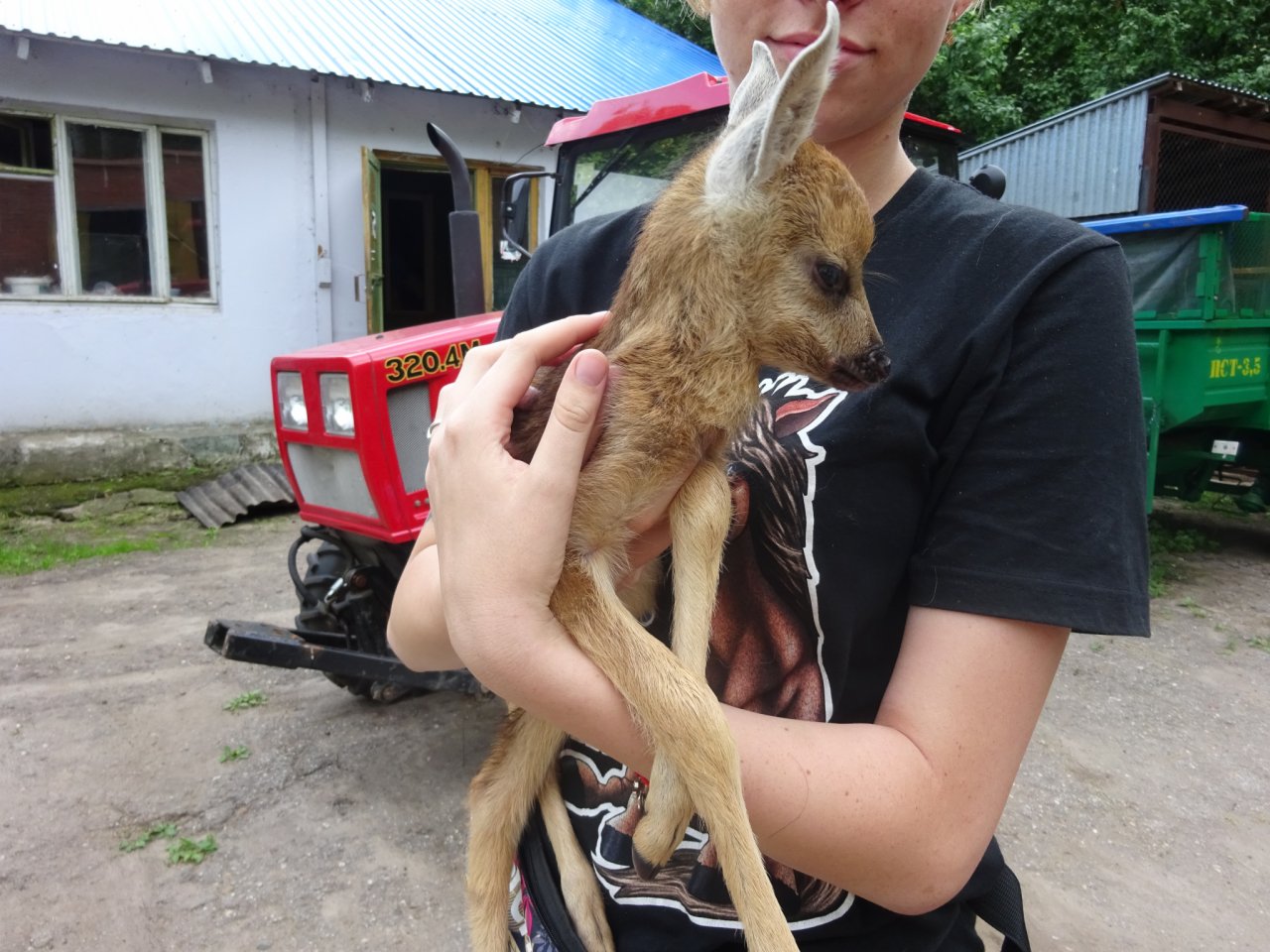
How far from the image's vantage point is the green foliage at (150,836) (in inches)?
144

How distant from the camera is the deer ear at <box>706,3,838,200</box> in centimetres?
126

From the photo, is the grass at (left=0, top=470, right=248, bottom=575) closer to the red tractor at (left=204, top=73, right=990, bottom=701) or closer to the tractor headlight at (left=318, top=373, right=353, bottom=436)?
the red tractor at (left=204, top=73, right=990, bottom=701)

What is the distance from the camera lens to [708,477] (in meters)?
1.41

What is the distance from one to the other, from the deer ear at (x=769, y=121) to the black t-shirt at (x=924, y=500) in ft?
0.76

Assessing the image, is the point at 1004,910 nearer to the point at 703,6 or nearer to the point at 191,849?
the point at 703,6

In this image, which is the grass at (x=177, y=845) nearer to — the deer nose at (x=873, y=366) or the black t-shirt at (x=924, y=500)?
the black t-shirt at (x=924, y=500)

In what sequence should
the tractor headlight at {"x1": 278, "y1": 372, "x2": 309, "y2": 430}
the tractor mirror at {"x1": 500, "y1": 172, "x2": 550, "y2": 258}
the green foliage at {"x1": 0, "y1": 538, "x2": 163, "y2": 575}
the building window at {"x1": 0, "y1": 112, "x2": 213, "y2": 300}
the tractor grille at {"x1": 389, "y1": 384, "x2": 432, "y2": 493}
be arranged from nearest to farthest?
the tractor grille at {"x1": 389, "y1": 384, "x2": 432, "y2": 493}
the tractor headlight at {"x1": 278, "y1": 372, "x2": 309, "y2": 430}
the tractor mirror at {"x1": 500, "y1": 172, "x2": 550, "y2": 258}
the green foliage at {"x1": 0, "y1": 538, "x2": 163, "y2": 575}
the building window at {"x1": 0, "y1": 112, "x2": 213, "y2": 300}

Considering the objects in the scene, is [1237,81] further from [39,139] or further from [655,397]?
[655,397]

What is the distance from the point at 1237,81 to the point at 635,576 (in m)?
18.8

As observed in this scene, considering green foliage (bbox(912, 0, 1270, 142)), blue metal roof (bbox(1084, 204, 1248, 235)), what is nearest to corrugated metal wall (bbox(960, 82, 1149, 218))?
green foliage (bbox(912, 0, 1270, 142))

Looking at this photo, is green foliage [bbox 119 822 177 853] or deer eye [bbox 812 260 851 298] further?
green foliage [bbox 119 822 177 853]

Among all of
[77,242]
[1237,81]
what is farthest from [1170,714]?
[1237,81]

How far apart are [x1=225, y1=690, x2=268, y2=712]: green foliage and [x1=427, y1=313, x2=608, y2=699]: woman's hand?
163 inches

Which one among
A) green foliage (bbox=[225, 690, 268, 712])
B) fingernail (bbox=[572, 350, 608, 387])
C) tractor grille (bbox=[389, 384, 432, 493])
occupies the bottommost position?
green foliage (bbox=[225, 690, 268, 712])
